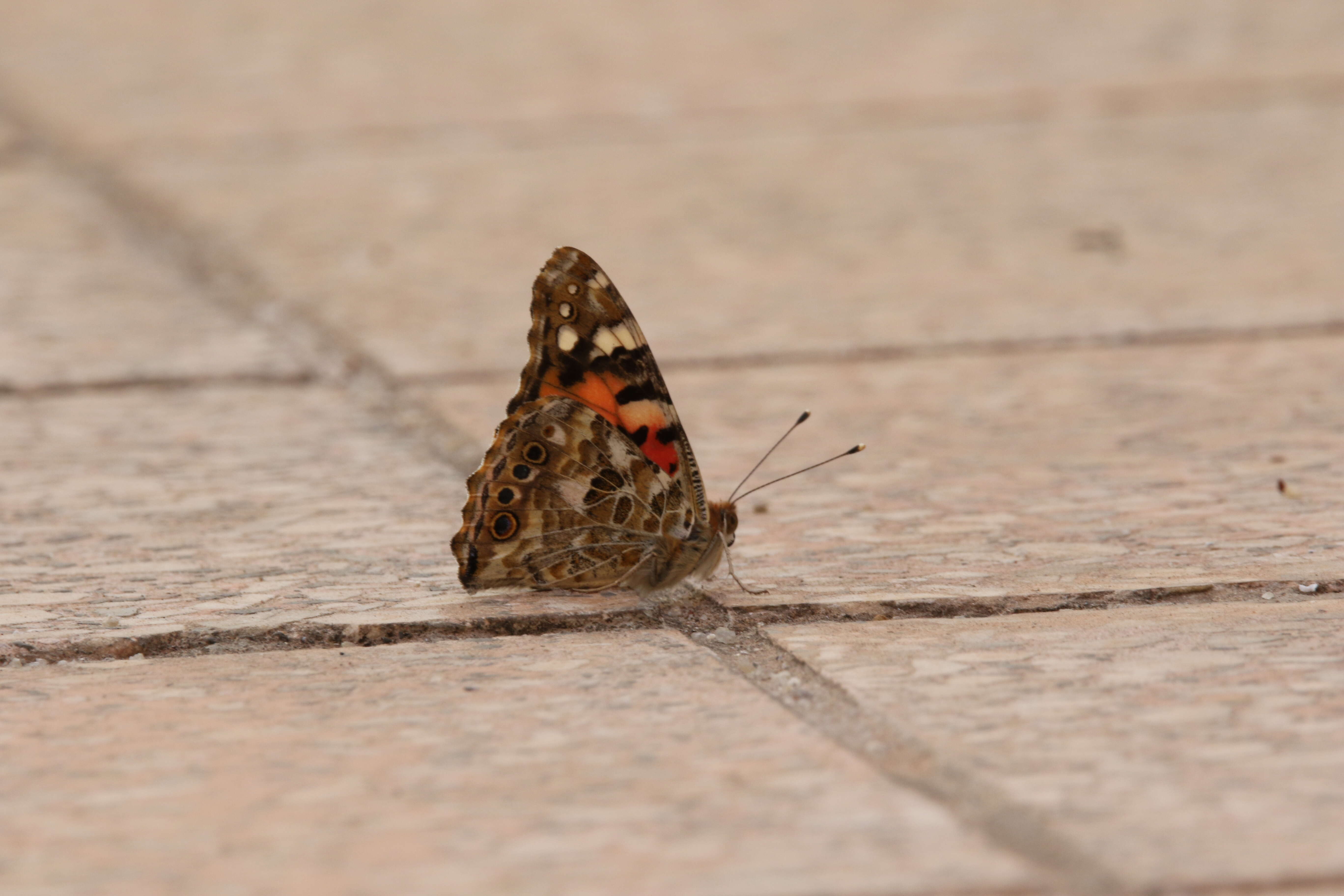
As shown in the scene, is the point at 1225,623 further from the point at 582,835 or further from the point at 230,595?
the point at 230,595

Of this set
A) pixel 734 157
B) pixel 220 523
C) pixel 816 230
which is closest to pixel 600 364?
pixel 220 523

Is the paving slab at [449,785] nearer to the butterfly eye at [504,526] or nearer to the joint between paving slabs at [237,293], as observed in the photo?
the butterfly eye at [504,526]

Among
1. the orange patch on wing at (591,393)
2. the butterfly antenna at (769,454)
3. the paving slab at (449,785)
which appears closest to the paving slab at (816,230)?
the butterfly antenna at (769,454)

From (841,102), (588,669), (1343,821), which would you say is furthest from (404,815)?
(841,102)

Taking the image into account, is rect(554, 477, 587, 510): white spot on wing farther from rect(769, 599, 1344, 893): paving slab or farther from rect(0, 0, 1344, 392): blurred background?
rect(0, 0, 1344, 392): blurred background

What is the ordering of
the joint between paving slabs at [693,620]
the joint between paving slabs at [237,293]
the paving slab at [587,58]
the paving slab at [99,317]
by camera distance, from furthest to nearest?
the paving slab at [587,58]
the paving slab at [99,317]
the joint between paving slabs at [237,293]
the joint between paving slabs at [693,620]

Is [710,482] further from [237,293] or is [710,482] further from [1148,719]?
[237,293]
